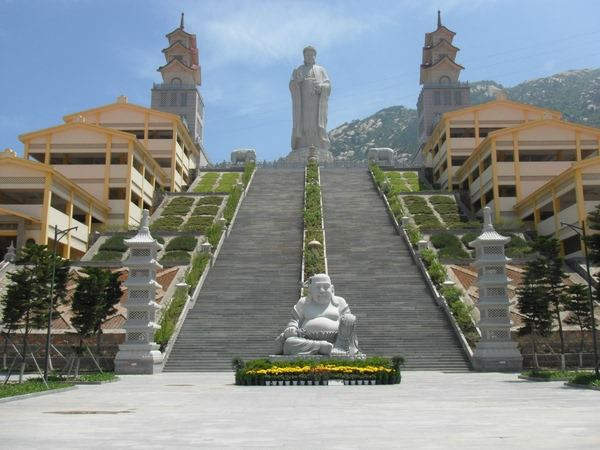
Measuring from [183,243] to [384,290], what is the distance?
46.2 feet

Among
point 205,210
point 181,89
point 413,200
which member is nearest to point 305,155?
point 413,200

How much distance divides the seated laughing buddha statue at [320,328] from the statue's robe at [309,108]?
4841 centimetres

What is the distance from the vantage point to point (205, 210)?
1841 inches

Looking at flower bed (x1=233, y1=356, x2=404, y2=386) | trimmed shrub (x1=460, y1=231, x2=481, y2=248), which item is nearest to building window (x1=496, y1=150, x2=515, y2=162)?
trimmed shrub (x1=460, y1=231, x2=481, y2=248)

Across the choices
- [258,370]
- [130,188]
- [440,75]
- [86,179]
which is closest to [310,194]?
[130,188]

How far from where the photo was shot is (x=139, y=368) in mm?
21531

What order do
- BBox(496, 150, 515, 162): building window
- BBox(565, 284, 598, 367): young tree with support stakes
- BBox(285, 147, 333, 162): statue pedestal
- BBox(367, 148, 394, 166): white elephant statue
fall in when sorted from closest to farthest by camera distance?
BBox(565, 284, 598, 367): young tree with support stakes, BBox(496, 150, 515, 162): building window, BBox(285, 147, 333, 162): statue pedestal, BBox(367, 148, 394, 166): white elephant statue

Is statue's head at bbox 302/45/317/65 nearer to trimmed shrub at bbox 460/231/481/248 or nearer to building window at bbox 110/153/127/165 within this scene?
building window at bbox 110/153/127/165

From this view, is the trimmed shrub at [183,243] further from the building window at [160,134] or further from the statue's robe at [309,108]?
the statue's robe at [309,108]

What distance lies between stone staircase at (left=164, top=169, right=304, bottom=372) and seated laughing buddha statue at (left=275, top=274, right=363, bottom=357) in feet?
13.5

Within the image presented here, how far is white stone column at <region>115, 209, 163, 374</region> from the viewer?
21.6 meters

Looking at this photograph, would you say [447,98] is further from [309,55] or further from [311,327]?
[311,327]

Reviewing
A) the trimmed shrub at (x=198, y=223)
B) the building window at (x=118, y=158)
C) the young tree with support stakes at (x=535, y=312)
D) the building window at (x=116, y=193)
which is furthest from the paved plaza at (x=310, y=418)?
the building window at (x=118, y=158)

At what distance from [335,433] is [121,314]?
21.7 m
